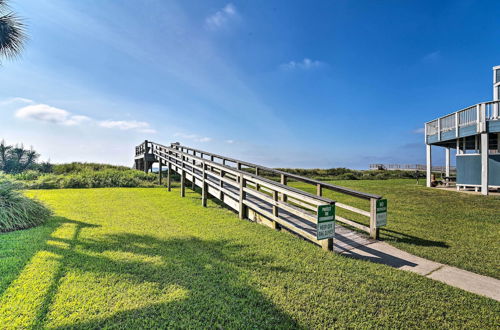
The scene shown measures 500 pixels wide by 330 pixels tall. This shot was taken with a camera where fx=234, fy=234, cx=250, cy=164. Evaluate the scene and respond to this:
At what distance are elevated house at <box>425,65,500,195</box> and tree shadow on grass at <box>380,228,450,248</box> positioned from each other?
27.4 feet

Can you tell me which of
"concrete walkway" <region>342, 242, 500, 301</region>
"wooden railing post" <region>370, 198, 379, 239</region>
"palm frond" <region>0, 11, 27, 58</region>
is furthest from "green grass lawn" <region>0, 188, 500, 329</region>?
"palm frond" <region>0, 11, 27, 58</region>

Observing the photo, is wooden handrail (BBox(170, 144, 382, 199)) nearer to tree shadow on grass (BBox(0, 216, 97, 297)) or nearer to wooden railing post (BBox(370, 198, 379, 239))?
wooden railing post (BBox(370, 198, 379, 239))

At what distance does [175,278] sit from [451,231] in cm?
592

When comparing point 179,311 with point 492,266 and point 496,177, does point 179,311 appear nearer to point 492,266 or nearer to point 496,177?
point 492,266

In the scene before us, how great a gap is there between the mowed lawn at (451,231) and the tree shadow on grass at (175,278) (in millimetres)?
2977

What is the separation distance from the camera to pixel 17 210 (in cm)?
538

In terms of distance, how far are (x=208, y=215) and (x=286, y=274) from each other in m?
3.97

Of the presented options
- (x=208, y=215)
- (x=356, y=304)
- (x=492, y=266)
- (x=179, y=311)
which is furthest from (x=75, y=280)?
(x=492, y=266)

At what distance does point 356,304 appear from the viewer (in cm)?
249

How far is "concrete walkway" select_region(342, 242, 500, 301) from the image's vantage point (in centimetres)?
286

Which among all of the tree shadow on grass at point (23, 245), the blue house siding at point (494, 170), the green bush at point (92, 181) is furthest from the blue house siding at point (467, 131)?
the green bush at point (92, 181)

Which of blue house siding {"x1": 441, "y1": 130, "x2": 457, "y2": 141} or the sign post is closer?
the sign post

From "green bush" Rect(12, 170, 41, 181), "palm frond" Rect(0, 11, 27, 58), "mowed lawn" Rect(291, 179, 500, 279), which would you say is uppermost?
"palm frond" Rect(0, 11, 27, 58)

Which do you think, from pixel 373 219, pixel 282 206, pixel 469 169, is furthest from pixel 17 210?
pixel 469 169
